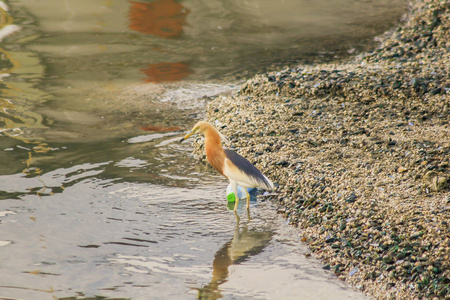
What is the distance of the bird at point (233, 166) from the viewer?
6.93 m

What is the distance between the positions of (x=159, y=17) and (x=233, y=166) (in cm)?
1098

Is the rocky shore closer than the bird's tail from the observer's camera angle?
Yes

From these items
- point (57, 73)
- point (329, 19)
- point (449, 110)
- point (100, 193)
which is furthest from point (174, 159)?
point (329, 19)

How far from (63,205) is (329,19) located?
12279mm

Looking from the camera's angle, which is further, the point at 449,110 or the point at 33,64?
the point at 33,64

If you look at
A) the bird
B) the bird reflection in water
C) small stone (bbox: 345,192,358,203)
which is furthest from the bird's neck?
small stone (bbox: 345,192,358,203)

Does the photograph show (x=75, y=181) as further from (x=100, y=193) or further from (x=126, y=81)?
(x=126, y=81)

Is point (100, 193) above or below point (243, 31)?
below

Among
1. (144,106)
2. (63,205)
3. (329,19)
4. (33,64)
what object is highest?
(329,19)

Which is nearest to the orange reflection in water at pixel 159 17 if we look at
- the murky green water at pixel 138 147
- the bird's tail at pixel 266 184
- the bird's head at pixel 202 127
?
the murky green water at pixel 138 147

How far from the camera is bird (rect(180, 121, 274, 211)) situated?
273 inches

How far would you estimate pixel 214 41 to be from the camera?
15336 millimetres

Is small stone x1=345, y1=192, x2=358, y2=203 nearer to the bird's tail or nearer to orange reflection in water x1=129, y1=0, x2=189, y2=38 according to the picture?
the bird's tail

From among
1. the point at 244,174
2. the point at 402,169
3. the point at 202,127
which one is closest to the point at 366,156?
the point at 402,169
